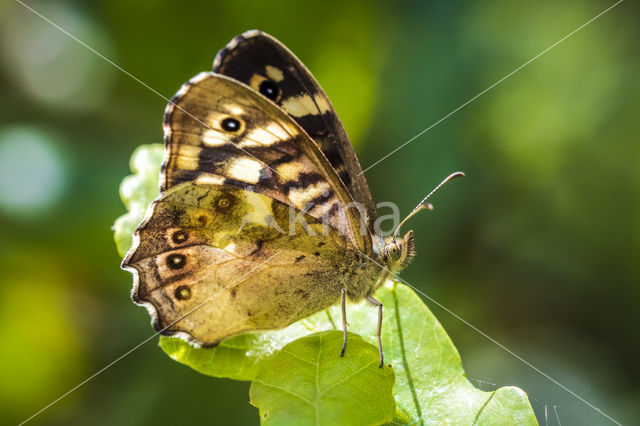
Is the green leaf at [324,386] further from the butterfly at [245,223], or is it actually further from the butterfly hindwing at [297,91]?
the butterfly hindwing at [297,91]

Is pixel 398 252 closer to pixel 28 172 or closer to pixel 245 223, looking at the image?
pixel 245 223

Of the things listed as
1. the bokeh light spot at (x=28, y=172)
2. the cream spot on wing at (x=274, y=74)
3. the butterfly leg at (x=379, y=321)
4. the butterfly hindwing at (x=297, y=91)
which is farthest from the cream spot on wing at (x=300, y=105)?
the bokeh light spot at (x=28, y=172)

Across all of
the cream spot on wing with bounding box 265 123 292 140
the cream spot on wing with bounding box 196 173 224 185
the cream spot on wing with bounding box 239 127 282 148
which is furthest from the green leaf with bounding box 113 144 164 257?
the cream spot on wing with bounding box 265 123 292 140

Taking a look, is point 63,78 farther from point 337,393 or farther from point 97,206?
point 337,393

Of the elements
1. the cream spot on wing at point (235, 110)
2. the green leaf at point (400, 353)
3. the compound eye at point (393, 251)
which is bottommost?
the green leaf at point (400, 353)

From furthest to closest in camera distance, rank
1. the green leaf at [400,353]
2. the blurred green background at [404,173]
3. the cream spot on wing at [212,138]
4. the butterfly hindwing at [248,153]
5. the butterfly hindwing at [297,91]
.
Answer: the blurred green background at [404,173]
the butterfly hindwing at [297,91]
the cream spot on wing at [212,138]
the butterfly hindwing at [248,153]
the green leaf at [400,353]

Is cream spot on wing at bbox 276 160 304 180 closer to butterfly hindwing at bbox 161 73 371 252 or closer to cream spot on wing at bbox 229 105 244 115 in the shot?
butterfly hindwing at bbox 161 73 371 252

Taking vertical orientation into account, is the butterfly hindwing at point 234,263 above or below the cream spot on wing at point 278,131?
below
